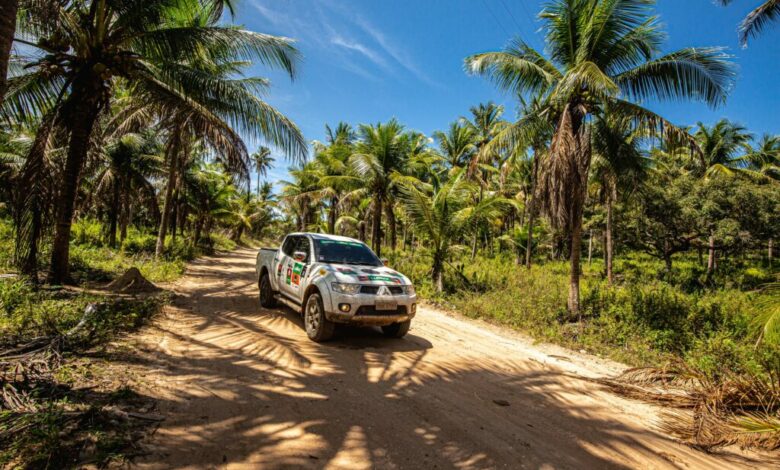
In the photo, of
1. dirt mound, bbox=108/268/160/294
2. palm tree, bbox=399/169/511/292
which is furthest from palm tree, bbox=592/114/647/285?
dirt mound, bbox=108/268/160/294

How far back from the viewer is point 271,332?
20.4ft

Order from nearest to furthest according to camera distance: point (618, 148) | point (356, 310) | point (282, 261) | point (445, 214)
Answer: point (356, 310)
point (282, 261)
point (618, 148)
point (445, 214)

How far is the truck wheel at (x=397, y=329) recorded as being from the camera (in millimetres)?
6328

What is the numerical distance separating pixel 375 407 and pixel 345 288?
2.16 meters

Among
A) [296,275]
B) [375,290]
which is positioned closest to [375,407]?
[375,290]

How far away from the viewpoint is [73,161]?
7.61 meters

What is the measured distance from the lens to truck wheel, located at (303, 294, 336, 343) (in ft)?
18.6

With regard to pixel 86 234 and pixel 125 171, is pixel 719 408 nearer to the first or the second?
pixel 86 234

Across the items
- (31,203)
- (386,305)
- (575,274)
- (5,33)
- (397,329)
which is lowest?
(397,329)

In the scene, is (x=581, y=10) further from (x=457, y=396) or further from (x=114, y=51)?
(x=114, y=51)

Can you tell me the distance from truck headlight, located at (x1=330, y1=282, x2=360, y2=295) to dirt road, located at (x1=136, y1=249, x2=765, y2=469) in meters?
0.92

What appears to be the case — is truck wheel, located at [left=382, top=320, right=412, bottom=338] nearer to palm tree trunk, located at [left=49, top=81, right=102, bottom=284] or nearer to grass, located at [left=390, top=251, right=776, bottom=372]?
grass, located at [left=390, top=251, right=776, bottom=372]

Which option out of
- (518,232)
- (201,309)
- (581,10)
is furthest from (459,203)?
(518,232)

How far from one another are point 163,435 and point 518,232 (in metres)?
25.9
